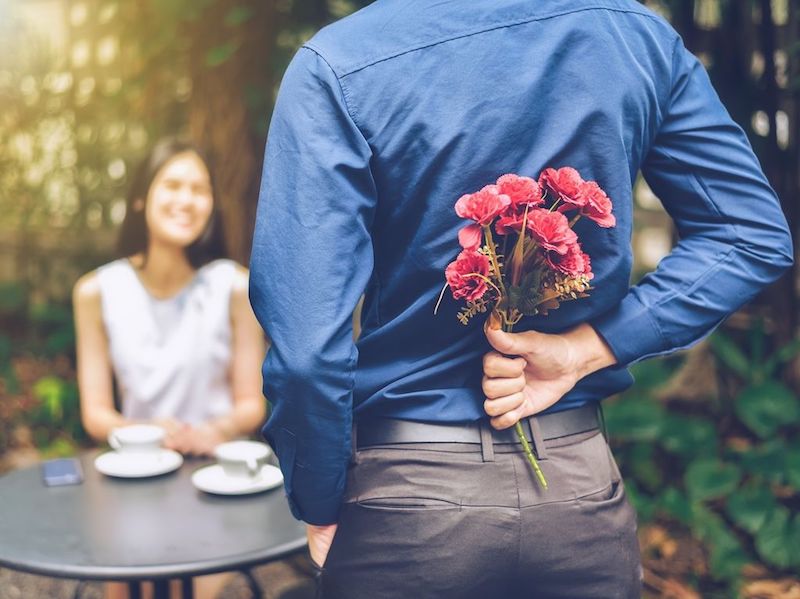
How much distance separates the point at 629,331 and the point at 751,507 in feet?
6.29

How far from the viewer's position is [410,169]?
1201mm

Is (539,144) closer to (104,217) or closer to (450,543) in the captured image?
(450,543)

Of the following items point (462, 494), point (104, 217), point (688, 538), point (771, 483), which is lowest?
point (688, 538)

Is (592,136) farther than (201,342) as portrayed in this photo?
No

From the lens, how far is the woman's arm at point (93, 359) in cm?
260

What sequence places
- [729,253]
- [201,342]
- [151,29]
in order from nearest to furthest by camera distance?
[729,253] < [201,342] < [151,29]

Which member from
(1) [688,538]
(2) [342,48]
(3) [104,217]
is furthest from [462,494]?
(3) [104,217]

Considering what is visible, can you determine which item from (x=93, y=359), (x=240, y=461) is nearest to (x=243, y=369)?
(x=93, y=359)

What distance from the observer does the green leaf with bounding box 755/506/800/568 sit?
2.86 meters

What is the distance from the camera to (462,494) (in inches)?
46.9

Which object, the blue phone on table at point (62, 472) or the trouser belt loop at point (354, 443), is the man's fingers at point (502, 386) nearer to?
the trouser belt loop at point (354, 443)

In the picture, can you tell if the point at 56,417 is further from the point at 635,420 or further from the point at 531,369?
the point at 531,369

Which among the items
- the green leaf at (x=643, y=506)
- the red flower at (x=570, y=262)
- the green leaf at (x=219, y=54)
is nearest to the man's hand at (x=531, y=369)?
the red flower at (x=570, y=262)

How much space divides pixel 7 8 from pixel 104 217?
1.59m
